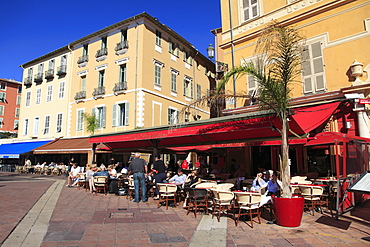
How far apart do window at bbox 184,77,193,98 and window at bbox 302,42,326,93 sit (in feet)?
43.1

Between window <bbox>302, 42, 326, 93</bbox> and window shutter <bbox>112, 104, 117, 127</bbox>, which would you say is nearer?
window <bbox>302, 42, 326, 93</bbox>

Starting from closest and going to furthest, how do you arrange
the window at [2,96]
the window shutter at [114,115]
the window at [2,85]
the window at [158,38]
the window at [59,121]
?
the window shutter at [114,115], the window at [158,38], the window at [59,121], the window at [2,96], the window at [2,85]

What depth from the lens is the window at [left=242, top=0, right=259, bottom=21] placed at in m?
12.3

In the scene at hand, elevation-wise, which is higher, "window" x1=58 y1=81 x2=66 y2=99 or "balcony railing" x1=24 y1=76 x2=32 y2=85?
"balcony railing" x1=24 y1=76 x2=32 y2=85

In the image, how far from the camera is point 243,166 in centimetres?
1252

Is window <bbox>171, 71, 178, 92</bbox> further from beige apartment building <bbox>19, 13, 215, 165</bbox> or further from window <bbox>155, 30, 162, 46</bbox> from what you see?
window <bbox>155, 30, 162, 46</bbox>

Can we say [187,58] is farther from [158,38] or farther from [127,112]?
[127,112]

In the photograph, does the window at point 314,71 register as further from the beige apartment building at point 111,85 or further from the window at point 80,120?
the window at point 80,120

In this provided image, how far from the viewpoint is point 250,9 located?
1243cm

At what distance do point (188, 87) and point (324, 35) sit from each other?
45.8ft

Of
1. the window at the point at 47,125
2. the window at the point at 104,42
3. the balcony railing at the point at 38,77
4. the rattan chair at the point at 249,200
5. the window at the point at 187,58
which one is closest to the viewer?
the rattan chair at the point at 249,200

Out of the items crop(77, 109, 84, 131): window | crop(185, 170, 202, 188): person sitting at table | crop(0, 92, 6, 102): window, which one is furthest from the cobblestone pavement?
crop(0, 92, 6, 102): window

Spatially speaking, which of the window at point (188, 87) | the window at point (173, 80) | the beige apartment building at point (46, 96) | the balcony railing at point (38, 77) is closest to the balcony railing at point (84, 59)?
the beige apartment building at point (46, 96)

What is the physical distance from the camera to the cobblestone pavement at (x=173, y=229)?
4.33 m
